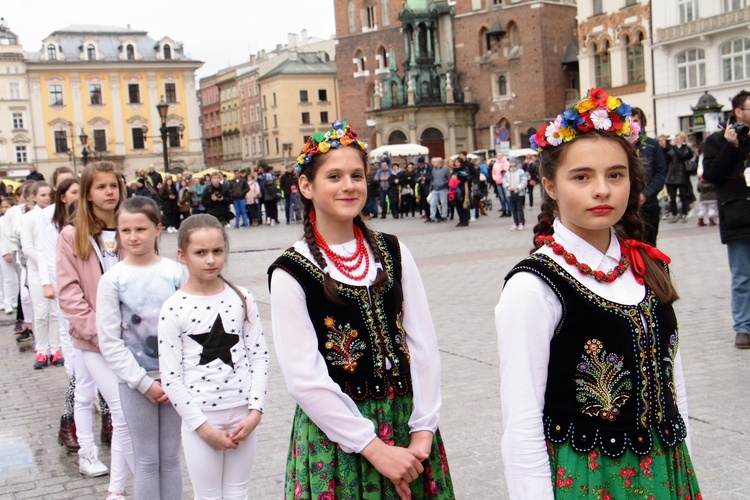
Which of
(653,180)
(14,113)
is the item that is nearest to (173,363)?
(653,180)

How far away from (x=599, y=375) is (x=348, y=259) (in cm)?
106

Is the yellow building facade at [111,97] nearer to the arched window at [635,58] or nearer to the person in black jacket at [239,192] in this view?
the arched window at [635,58]

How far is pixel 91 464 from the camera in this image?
533cm

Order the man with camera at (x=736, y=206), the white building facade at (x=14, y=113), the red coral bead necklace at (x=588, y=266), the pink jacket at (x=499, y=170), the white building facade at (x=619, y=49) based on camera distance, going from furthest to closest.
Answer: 1. the white building facade at (x=14, y=113)
2. the white building facade at (x=619, y=49)
3. the pink jacket at (x=499, y=170)
4. the man with camera at (x=736, y=206)
5. the red coral bead necklace at (x=588, y=266)

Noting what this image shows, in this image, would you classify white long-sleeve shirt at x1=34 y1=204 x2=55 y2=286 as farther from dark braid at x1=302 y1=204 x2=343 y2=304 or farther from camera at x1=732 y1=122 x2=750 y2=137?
camera at x1=732 y1=122 x2=750 y2=137

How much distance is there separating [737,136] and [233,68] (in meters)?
98.4

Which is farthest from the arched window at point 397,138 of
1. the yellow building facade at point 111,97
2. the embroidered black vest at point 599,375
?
the embroidered black vest at point 599,375

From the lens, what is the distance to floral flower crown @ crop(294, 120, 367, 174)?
119 inches

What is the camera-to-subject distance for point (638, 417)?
91.4 inches

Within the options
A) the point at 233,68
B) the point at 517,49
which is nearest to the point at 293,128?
the point at 233,68

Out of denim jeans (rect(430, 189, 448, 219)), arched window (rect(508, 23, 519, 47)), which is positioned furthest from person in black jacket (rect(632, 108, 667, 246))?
arched window (rect(508, 23, 519, 47))

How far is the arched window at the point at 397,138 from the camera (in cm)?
5794

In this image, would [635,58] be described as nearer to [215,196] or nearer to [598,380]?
[215,196]

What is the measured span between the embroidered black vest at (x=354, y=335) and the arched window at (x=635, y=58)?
4532 cm
